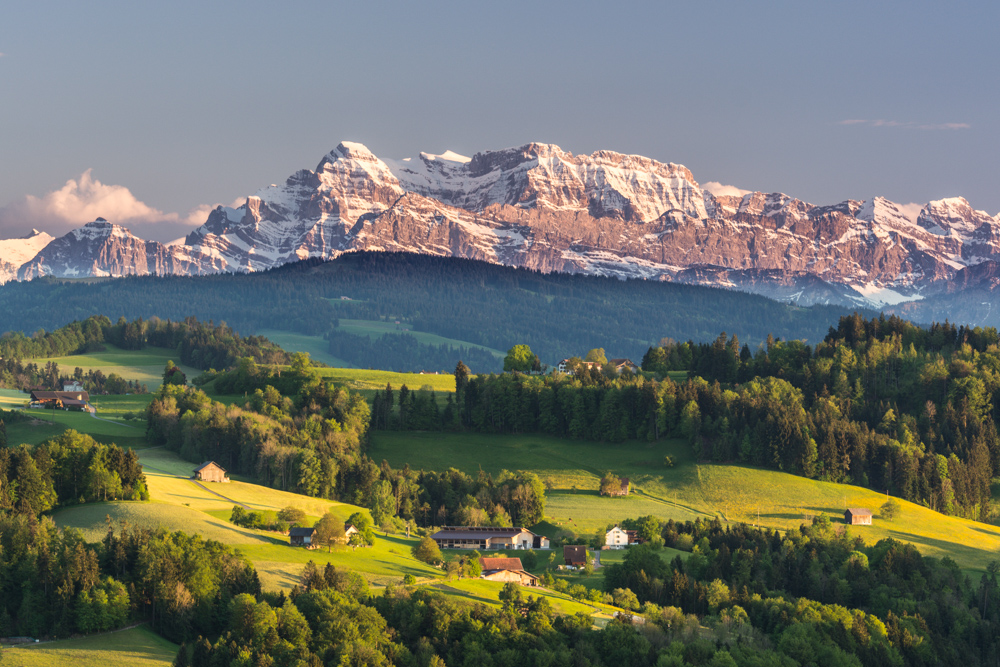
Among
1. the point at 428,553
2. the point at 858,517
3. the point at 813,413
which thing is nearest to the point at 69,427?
the point at 428,553

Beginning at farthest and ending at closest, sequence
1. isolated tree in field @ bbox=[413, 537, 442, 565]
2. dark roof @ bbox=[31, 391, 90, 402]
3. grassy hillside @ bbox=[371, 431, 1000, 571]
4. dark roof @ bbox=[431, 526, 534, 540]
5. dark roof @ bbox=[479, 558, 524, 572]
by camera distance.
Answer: dark roof @ bbox=[31, 391, 90, 402] < grassy hillside @ bbox=[371, 431, 1000, 571] < dark roof @ bbox=[431, 526, 534, 540] < isolated tree in field @ bbox=[413, 537, 442, 565] < dark roof @ bbox=[479, 558, 524, 572]

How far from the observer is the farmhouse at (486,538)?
125062 millimetres

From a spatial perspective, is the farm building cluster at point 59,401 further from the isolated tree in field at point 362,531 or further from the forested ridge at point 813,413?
the isolated tree in field at point 362,531

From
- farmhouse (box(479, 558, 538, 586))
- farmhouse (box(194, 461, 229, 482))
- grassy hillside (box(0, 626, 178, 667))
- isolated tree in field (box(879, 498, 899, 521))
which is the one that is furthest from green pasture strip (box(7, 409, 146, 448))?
isolated tree in field (box(879, 498, 899, 521))

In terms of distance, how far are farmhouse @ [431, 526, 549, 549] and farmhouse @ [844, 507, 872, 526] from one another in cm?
3729

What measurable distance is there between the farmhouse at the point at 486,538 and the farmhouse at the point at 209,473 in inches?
1097

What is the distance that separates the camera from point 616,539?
4966 inches

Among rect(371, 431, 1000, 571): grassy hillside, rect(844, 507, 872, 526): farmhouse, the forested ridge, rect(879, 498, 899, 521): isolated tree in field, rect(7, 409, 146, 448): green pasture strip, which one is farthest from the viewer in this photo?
the forested ridge

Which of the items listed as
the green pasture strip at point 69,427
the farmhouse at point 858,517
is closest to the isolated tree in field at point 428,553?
the farmhouse at point 858,517

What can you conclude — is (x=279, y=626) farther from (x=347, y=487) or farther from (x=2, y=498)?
(x=347, y=487)

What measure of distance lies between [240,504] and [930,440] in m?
98.8

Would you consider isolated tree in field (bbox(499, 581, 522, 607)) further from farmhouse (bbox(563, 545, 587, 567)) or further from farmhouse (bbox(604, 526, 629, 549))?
farmhouse (bbox(604, 526, 629, 549))

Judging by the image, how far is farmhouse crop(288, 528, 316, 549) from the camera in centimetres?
10763

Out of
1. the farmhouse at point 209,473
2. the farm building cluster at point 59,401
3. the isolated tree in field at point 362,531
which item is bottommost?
the isolated tree in field at point 362,531
